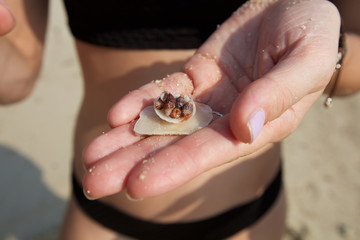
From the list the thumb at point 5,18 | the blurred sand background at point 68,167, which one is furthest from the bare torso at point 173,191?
the blurred sand background at point 68,167

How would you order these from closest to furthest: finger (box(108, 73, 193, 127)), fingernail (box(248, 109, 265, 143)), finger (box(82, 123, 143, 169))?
fingernail (box(248, 109, 265, 143))
finger (box(82, 123, 143, 169))
finger (box(108, 73, 193, 127))

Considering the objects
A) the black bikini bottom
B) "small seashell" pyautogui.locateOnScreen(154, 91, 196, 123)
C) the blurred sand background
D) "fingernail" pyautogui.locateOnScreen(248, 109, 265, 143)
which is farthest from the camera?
the blurred sand background

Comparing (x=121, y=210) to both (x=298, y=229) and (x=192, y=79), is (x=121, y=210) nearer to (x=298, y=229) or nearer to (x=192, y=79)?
→ (x=192, y=79)

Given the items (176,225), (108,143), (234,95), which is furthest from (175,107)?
(176,225)

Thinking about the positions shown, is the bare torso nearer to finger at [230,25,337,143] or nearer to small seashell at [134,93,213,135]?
small seashell at [134,93,213,135]

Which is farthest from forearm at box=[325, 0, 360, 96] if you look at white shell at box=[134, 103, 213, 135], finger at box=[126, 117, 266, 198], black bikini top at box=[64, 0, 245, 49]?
finger at box=[126, 117, 266, 198]

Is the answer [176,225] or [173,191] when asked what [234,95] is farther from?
[176,225]
